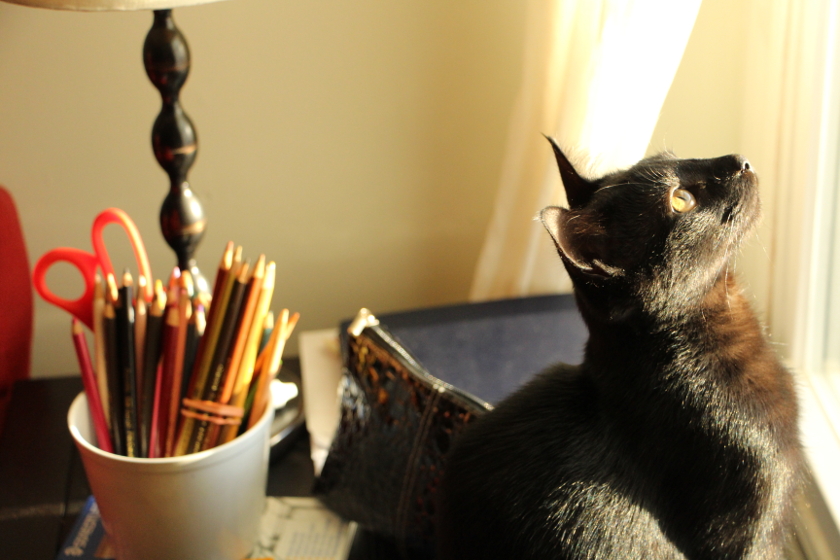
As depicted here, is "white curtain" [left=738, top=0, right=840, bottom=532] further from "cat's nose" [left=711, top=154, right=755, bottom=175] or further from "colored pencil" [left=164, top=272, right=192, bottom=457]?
"colored pencil" [left=164, top=272, right=192, bottom=457]

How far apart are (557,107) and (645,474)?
1.54 feet

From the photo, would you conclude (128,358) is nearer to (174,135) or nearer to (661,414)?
(174,135)

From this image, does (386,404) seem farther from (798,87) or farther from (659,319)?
(798,87)

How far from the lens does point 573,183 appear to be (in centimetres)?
45

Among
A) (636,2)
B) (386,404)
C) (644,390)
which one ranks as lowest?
(386,404)

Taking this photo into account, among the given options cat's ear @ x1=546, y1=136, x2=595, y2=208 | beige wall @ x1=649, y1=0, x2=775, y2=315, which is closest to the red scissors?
cat's ear @ x1=546, y1=136, x2=595, y2=208

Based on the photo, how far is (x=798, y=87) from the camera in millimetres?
684

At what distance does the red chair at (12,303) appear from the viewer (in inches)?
31.5

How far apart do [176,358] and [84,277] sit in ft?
0.40

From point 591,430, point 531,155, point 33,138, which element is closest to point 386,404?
point 591,430

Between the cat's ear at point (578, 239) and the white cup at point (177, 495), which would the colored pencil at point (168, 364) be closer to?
the white cup at point (177, 495)

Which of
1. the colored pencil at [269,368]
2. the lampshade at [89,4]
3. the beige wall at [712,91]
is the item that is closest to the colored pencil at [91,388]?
the colored pencil at [269,368]

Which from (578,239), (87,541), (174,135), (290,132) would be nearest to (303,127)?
(290,132)

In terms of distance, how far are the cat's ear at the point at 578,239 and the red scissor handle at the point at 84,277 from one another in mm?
402
